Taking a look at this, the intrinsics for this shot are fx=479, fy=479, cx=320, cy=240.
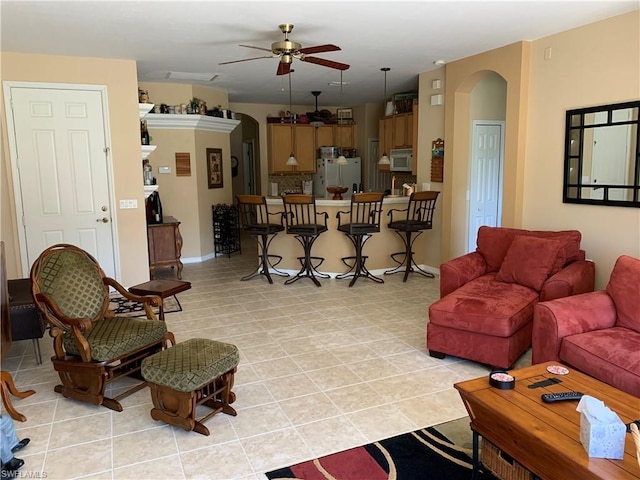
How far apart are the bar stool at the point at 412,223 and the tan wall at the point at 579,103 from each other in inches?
53.2

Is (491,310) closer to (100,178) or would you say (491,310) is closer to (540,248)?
(540,248)

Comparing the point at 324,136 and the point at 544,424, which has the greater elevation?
the point at 324,136

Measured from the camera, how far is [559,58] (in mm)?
4590

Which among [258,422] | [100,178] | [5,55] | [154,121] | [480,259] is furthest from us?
[154,121]

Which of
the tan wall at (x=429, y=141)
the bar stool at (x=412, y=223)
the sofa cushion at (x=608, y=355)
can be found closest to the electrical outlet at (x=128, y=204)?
the bar stool at (x=412, y=223)

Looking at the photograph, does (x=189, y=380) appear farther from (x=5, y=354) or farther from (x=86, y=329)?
(x=5, y=354)

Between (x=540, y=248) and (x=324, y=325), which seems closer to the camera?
(x=540, y=248)

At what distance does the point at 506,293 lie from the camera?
385 centimetres

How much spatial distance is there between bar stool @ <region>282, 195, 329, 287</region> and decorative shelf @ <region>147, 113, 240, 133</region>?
7.21 feet

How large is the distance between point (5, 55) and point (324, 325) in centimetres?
424

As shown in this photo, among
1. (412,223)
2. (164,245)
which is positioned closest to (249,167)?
(164,245)

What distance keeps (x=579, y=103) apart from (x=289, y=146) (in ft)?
18.8

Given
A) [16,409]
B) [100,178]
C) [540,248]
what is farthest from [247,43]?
[16,409]

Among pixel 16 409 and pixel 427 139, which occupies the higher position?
pixel 427 139
